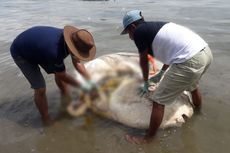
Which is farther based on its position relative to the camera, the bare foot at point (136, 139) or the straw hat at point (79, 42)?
the bare foot at point (136, 139)

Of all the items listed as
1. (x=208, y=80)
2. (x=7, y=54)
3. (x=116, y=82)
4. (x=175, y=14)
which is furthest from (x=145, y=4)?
(x=116, y=82)

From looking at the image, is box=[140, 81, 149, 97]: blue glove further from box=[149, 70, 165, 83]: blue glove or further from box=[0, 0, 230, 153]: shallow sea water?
box=[0, 0, 230, 153]: shallow sea water

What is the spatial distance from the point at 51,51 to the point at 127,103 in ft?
4.36

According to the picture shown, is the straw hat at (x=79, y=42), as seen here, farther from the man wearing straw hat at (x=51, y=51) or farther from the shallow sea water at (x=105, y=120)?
the shallow sea water at (x=105, y=120)

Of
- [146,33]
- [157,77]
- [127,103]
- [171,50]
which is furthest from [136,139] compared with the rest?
[146,33]

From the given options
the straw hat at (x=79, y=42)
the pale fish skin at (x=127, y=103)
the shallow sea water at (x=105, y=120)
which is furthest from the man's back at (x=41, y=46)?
the shallow sea water at (x=105, y=120)

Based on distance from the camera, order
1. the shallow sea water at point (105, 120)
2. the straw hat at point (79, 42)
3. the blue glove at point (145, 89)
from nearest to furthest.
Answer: the straw hat at point (79, 42)
the shallow sea water at point (105, 120)
the blue glove at point (145, 89)

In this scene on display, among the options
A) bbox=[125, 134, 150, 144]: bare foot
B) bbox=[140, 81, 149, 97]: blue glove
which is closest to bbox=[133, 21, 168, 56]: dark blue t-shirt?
bbox=[140, 81, 149, 97]: blue glove

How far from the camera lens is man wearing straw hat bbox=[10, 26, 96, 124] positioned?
4379 millimetres

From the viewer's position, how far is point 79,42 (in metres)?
4.39

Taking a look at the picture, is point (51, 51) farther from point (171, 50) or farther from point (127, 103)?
point (171, 50)

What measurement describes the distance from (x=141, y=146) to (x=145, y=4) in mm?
9987

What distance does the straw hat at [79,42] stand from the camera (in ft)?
14.3

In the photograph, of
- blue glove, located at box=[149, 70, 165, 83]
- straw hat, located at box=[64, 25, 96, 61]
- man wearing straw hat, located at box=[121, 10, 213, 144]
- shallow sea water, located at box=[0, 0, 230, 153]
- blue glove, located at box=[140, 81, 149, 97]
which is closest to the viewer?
man wearing straw hat, located at box=[121, 10, 213, 144]
